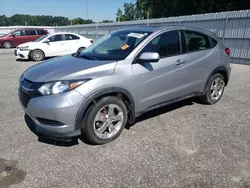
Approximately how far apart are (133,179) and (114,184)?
0.23m

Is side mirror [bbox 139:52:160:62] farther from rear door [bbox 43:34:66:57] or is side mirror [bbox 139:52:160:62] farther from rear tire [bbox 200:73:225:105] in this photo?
rear door [bbox 43:34:66:57]

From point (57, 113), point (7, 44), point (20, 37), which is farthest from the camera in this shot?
point (7, 44)

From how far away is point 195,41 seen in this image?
3.94 meters

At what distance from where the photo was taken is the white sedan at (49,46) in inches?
418

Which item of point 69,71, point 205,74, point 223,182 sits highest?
point 69,71

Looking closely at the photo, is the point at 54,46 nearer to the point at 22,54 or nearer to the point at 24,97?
the point at 22,54

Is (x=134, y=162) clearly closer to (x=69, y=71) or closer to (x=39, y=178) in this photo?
(x=39, y=178)

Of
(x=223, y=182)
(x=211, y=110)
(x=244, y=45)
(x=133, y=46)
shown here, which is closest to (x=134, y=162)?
(x=223, y=182)

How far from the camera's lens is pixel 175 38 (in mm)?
3590

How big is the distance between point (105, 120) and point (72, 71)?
0.84m

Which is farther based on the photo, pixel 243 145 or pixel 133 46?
pixel 133 46

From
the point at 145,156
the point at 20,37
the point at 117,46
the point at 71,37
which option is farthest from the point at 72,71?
the point at 20,37

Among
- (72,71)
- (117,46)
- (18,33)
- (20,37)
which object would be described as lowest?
(72,71)

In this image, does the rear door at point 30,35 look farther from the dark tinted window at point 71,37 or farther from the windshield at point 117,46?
the windshield at point 117,46
